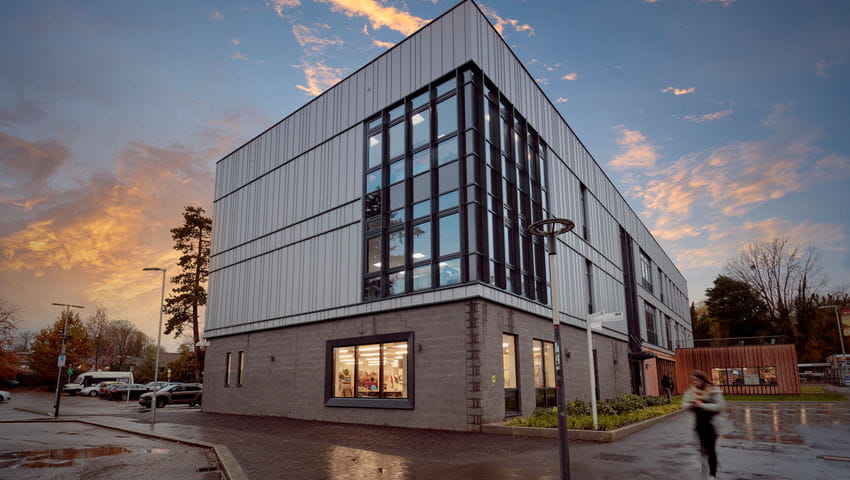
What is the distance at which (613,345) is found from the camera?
31203mm

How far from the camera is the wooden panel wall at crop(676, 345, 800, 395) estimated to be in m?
42.0

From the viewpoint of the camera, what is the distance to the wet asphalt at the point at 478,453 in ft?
31.4

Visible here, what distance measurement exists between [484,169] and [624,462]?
1130 centimetres

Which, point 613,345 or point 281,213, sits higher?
point 281,213

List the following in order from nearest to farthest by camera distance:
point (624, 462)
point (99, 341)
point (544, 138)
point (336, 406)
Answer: point (624, 462), point (336, 406), point (544, 138), point (99, 341)

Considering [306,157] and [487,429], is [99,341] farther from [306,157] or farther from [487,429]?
[487,429]

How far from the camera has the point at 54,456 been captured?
41.2ft

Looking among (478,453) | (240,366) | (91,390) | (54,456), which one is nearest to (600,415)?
(478,453)

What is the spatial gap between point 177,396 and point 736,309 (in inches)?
2688

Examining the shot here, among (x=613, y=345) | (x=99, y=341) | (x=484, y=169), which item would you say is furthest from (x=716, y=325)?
(x=99, y=341)

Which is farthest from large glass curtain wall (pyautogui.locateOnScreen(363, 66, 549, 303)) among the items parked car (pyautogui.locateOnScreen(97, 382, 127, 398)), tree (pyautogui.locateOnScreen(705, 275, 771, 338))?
tree (pyautogui.locateOnScreen(705, 275, 771, 338))

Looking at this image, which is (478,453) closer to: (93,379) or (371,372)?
(371,372)

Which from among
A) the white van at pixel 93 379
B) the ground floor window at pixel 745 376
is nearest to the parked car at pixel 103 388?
the white van at pixel 93 379

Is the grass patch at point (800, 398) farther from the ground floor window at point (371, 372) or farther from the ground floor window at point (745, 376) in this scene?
the ground floor window at point (371, 372)
